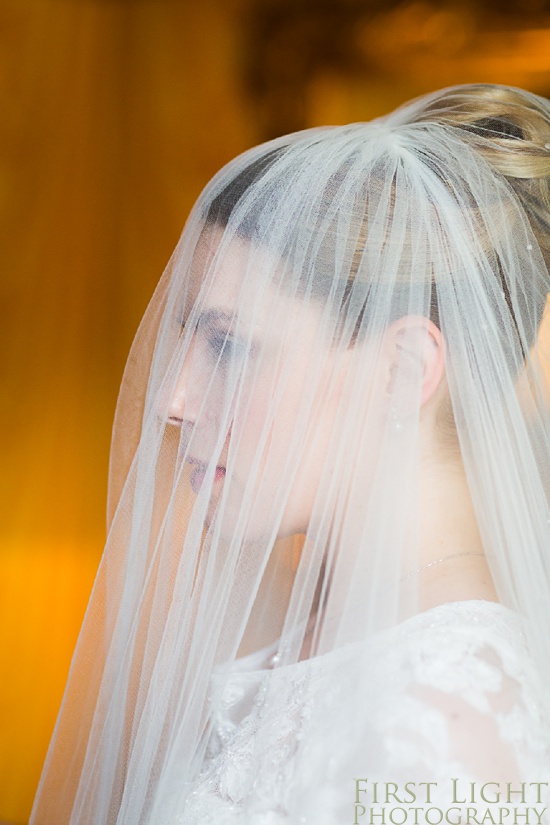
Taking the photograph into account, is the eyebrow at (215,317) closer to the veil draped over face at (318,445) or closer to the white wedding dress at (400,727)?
the veil draped over face at (318,445)

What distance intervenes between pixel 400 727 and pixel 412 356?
16.9 inches

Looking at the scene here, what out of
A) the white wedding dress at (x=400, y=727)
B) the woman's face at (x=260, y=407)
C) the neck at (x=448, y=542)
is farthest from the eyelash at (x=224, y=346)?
the white wedding dress at (x=400, y=727)

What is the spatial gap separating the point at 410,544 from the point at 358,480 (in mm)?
100

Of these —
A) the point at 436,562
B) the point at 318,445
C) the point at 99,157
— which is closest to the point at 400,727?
the point at 436,562

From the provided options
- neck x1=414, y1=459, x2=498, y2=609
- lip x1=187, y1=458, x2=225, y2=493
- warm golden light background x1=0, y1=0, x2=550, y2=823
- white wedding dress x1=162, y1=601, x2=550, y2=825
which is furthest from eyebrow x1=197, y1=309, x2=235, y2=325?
warm golden light background x1=0, y1=0, x2=550, y2=823

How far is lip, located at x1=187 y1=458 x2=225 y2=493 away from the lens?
1.06 m

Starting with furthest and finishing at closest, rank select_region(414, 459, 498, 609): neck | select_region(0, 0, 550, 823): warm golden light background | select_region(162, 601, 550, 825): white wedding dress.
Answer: select_region(0, 0, 550, 823): warm golden light background → select_region(414, 459, 498, 609): neck → select_region(162, 601, 550, 825): white wedding dress

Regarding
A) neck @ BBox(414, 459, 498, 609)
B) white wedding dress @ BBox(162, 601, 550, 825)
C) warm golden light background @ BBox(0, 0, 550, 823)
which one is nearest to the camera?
white wedding dress @ BBox(162, 601, 550, 825)

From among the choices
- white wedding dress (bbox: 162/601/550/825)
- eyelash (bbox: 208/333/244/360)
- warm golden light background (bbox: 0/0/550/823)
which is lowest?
white wedding dress (bbox: 162/601/550/825)

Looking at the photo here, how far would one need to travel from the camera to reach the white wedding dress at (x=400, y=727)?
83 centimetres

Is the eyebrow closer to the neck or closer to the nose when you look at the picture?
the nose

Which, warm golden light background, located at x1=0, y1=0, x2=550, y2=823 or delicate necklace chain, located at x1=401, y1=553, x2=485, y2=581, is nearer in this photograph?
delicate necklace chain, located at x1=401, y1=553, x2=485, y2=581

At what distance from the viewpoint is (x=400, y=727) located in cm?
85

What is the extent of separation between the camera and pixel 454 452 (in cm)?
108
